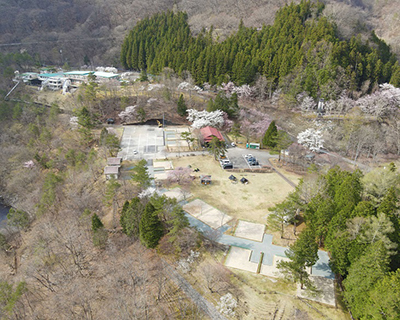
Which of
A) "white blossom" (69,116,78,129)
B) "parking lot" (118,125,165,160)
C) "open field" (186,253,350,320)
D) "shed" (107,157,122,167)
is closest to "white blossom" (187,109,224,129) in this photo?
"parking lot" (118,125,165,160)

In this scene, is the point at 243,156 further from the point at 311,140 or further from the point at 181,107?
the point at 181,107

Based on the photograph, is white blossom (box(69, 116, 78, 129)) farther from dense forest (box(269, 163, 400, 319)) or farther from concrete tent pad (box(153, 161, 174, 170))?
dense forest (box(269, 163, 400, 319))

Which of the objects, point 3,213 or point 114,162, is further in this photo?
point 3,213

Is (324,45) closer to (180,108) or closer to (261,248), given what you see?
(180,108)

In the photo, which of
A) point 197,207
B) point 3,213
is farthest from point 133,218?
point 3,213

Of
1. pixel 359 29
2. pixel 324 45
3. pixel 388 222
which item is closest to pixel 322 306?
pixel 388 222

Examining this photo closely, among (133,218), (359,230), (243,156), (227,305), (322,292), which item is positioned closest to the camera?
(227,305)
